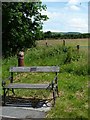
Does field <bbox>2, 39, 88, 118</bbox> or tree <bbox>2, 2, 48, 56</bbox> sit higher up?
tree <bbox>2, 2, 48, 56</bbox>

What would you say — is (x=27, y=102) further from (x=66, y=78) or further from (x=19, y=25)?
(x=19, y=25)

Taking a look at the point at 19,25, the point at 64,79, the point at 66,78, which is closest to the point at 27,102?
the point at 64,79

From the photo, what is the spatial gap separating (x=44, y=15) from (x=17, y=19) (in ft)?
8.32

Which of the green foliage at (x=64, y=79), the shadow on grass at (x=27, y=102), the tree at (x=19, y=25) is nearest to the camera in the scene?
the green foliage at (x=64, y=79)

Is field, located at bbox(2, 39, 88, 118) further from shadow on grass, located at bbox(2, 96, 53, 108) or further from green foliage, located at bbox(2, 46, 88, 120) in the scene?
shadow on grass, located at bbox(2, 96, 53, 108)

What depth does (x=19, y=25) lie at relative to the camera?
23.1 m

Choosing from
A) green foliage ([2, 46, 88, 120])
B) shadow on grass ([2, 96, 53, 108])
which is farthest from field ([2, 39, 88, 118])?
shadow on grass ([2, 96, 53, 108])

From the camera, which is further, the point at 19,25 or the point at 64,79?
the point at 19,25

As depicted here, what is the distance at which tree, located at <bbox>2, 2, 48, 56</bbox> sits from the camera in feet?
73.2

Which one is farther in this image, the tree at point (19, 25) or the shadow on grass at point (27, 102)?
the tree at point (19, 25)

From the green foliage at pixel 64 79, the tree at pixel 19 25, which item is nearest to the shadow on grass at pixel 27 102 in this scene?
the green foliage at pixel 64 79

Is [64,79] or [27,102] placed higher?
[64,79]

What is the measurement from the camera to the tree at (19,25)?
22.3 metres

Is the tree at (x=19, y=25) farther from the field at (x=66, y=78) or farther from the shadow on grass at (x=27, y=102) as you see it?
the shadow on grass at (x=27, y=102)
